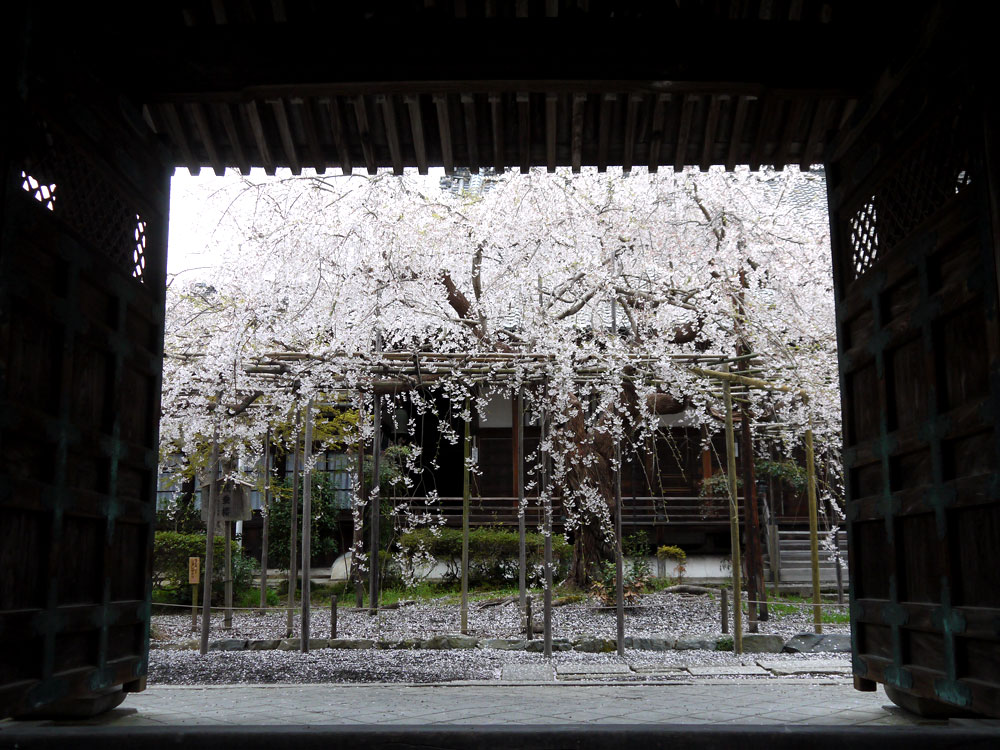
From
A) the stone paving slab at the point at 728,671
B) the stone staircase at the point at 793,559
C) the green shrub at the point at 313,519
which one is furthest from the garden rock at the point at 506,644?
the stone staircase at the point at 793,559

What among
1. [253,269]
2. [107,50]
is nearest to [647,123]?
[107,50]

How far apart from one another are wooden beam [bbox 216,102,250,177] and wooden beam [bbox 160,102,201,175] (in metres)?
0.24

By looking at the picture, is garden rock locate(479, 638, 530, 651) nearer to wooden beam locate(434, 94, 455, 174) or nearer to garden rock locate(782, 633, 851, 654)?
garden rock locate(782, 633, 851, 654)

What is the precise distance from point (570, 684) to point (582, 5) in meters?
5.37

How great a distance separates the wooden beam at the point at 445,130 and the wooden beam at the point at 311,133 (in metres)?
0.67

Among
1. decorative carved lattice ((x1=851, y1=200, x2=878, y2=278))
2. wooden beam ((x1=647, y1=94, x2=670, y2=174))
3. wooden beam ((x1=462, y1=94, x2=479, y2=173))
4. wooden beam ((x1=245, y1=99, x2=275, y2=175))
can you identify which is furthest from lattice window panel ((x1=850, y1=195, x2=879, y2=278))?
wooden beam ((x1=245, y1=99, x2=275, y2=175))

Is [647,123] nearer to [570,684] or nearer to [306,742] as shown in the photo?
[306,742]

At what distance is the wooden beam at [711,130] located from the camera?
14.7 feet

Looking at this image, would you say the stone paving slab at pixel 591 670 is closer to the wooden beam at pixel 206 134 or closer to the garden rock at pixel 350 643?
the garden rock at pixel 350 643

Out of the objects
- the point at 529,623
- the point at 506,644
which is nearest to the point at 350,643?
the point at 506,644

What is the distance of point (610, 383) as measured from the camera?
10.2 metres

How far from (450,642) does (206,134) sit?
6.50 m

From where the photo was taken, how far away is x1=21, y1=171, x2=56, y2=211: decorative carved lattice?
3492mm

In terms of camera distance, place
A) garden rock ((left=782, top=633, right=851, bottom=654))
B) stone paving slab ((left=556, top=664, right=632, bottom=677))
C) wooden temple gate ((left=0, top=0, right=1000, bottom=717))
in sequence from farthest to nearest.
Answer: garden rock ((left=782, top=633, right=851, bottom=654)) < stone paving slab ((left=556, top=664, right=632, bottom=677)) < wooden temple gate ((left=0, top=0, right=1000, bottom=717))
